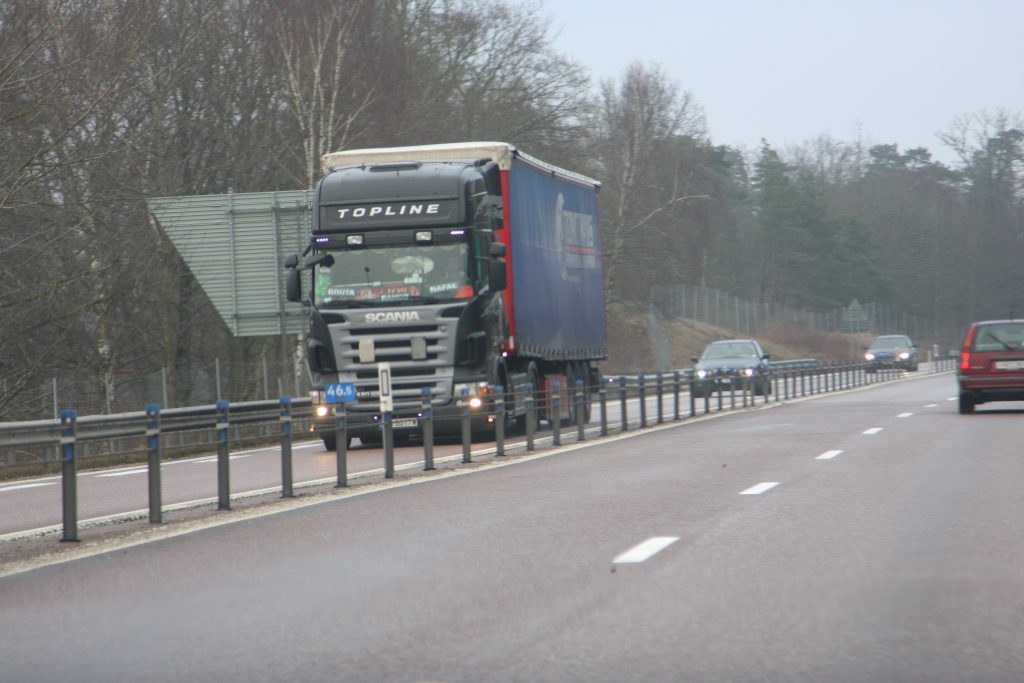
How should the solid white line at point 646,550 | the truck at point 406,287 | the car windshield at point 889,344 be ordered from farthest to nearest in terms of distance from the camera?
the car windshield at point 889,344 < the truck at point 406,287 < the solid white line at point 646,550

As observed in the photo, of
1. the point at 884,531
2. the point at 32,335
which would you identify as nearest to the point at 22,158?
the point at 32,335

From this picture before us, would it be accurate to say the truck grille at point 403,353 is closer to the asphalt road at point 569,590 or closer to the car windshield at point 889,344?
the asphalt road at point 569,590

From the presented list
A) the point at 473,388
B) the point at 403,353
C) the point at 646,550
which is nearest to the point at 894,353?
the point at 473,388

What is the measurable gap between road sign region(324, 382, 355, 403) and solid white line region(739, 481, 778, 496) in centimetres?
962

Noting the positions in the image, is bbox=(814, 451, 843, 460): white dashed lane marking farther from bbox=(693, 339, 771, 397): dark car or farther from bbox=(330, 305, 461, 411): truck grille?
bbox=(693, 339, 771, 397): dark car

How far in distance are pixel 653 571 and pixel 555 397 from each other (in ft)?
47.6

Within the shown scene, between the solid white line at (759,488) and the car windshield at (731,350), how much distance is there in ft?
91.5

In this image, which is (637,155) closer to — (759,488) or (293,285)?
(293,285)

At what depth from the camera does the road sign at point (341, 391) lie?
23688 mm

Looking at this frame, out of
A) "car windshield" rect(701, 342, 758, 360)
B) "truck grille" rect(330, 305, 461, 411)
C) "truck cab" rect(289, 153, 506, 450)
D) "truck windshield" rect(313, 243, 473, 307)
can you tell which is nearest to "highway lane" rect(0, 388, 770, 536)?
"truck grille" rect(330, 305, 461, 411)

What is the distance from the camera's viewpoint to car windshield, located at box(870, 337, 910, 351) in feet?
234

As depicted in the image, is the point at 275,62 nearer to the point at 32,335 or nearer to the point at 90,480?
the point at 32,335

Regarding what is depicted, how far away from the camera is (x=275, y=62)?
42469 mm

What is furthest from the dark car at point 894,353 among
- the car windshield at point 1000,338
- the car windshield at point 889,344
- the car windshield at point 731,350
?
the car windshield at point 1000,338
